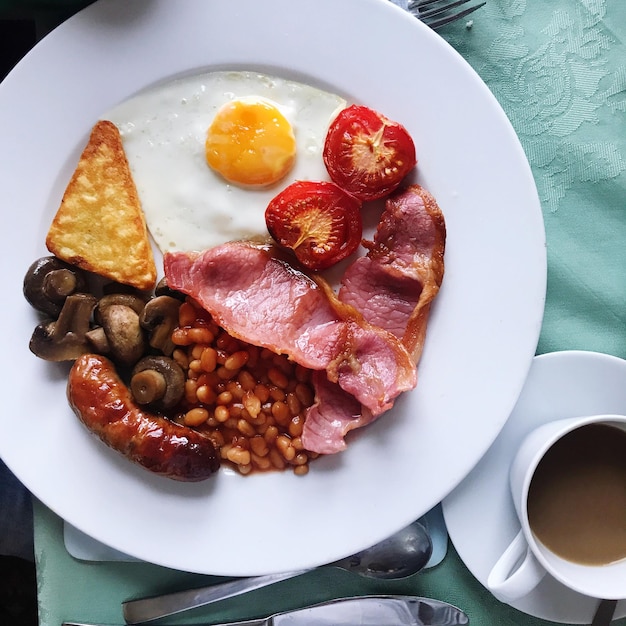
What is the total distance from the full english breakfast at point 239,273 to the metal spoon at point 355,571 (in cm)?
32

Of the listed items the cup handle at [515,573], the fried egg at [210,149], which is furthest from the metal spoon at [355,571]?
the fried egg at [210,149]

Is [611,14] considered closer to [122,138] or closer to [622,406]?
[622,406]

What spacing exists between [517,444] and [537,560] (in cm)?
30

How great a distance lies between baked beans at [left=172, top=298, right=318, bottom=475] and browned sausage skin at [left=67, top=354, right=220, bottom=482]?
0.09 meters

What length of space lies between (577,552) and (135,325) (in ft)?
4.27

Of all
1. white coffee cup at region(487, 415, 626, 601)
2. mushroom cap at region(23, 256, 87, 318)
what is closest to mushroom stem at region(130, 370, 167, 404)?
mushroom cap at region(23, 256, 87, 318)

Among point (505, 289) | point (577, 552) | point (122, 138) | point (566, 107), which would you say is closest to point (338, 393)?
point (505, 289)

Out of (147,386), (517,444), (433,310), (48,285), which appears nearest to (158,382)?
(147,386)

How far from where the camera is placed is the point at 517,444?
6.16ft

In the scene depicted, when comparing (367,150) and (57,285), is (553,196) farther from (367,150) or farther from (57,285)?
(57,285)

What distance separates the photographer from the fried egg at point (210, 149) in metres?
1.85

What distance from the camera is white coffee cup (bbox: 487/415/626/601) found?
66.4 inches

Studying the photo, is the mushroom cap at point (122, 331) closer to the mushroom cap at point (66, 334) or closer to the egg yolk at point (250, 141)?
Result: the mushroom cap at point (66, 334)

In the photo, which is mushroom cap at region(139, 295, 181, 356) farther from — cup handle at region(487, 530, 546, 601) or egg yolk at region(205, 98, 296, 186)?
cup handle at region(487, 530, 546, 601)
